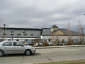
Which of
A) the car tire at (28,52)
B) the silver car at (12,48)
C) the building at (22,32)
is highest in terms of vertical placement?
the building at (22,32)

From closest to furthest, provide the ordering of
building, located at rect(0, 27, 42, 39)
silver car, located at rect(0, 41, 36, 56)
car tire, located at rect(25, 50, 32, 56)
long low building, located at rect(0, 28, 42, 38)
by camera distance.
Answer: silver car, located at rect(0, 41, 36, 56)
car tire, located at rect(25, 50, 32, 56)
building, located at rect(0, 27, 42, 39)
long low building, located at rect(0, 28, 42, 38)

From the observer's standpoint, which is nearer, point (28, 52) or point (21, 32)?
point (28, 52)

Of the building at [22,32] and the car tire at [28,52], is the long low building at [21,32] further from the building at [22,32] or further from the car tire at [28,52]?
the car tire at [28,52]

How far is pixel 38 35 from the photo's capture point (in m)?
70.1

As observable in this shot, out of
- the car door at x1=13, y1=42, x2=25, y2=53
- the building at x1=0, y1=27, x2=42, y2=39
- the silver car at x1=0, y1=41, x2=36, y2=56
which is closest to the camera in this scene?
the silver car at x1=0, y1=41, x2=36, y2=56

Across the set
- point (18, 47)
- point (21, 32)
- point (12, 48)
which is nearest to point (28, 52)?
point (18, 47)

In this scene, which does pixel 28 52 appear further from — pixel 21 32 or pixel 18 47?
pixel 21 32

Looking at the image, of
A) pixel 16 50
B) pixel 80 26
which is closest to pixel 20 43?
pixel 16 50

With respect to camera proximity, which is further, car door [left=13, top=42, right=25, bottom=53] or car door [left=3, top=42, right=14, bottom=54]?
car door [left=13, top=42, right=25, bottom=53]

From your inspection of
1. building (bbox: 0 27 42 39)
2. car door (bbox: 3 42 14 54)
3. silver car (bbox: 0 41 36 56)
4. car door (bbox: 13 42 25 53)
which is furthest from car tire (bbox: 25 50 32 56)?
building (bbox: 0 27 42 39)

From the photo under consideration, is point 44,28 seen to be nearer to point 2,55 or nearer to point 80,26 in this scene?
point 80,26

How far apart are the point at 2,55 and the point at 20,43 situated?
2.27 m

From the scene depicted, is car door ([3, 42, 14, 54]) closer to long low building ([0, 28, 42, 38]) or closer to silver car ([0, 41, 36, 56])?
silver car ([0, 41, 36, 56])

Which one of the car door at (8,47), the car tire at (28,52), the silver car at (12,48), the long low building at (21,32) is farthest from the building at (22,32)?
the car door at (8,47)
